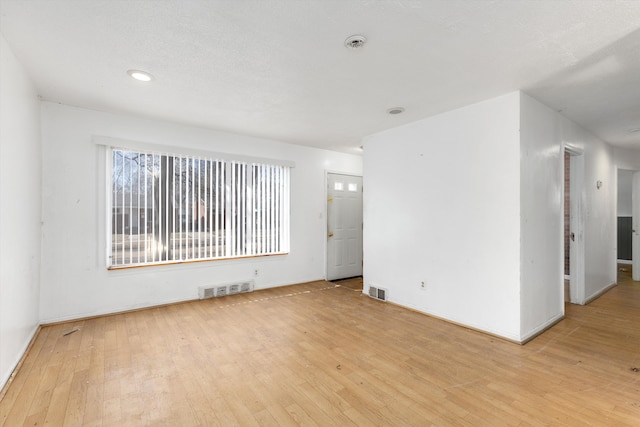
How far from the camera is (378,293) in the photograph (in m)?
4.34

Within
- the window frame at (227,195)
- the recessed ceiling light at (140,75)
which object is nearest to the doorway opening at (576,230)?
the window frame at (227,195)

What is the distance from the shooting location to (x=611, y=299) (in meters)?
4.33

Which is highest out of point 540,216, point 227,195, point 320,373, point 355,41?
point 355,41

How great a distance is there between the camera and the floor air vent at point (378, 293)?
4250mm

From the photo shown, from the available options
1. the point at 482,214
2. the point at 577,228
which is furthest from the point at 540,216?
the point at 577,228

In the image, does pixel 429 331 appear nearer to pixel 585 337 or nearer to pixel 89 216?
pixel 585 337

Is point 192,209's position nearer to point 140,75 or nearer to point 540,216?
point 140,75

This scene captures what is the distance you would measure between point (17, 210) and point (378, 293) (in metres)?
4.16

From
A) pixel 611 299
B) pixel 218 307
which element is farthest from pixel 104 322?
pixel 611 299

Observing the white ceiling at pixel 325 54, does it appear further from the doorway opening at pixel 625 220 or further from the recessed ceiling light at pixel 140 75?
the doorway opening at pixel 625 220

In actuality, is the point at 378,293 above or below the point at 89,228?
below

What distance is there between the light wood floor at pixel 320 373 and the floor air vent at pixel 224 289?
617mm

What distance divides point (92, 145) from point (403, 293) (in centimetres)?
449

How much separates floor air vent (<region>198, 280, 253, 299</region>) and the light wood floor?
2.02ft
